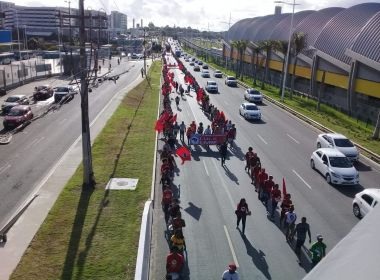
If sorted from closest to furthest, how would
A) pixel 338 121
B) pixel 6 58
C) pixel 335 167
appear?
pixel 335 167 → pixel 338 121 → pixel 6 58

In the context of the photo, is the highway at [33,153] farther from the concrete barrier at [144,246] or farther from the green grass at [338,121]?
the green grass at [338,121]

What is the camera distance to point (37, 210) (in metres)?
18.7

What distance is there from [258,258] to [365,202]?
641 cm

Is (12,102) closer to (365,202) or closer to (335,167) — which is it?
(335,167)

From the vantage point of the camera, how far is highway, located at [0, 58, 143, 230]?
20.9m

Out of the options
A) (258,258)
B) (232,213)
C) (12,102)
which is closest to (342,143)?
(232,213)

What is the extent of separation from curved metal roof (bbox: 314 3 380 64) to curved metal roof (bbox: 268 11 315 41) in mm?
15441

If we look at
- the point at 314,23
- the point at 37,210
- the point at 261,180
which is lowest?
the point at 37,210

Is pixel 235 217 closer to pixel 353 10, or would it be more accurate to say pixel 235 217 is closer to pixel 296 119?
pixel 296 119

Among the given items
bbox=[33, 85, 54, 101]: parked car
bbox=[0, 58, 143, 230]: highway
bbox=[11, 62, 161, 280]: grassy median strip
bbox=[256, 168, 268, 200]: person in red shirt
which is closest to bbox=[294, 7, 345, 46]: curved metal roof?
bbox=[0, 58, 143, 230]: highway

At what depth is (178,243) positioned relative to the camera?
14.0m

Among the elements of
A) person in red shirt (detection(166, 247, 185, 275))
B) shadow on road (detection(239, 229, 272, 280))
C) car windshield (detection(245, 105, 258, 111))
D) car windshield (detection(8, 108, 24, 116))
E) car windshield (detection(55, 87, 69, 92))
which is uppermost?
person in red shirt (detection(166, 247, 185, 275))

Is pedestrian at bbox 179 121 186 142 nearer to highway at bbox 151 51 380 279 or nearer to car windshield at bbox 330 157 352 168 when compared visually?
highway at bbox 151 51 380 279

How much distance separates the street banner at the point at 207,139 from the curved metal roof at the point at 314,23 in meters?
38.7
